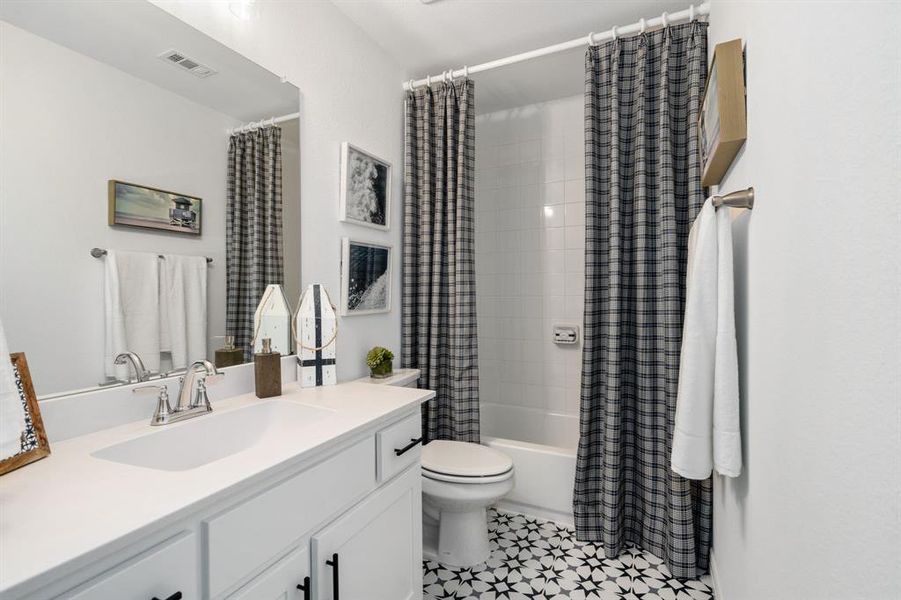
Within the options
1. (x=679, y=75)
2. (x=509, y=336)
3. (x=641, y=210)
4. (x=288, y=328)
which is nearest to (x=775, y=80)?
(x=641, y=210)

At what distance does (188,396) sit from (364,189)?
4.08 feet

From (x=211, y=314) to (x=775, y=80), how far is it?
5.37ft

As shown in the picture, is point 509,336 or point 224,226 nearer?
point 224,226

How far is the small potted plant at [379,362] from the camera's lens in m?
2.08

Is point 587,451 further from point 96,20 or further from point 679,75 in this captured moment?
point 96,20

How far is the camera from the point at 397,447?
1372 millimetres

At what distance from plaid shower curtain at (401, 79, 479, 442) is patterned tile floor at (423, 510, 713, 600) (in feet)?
1.93

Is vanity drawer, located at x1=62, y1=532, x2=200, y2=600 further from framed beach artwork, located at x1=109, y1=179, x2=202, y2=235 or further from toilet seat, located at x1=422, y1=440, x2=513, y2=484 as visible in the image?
toilet seat, located at x1=422, y1=440, x2=513, y2=484

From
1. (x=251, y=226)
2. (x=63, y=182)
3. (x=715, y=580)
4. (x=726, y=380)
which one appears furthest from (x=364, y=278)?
(x=715, y=580)

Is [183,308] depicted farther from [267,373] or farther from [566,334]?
[566,334]

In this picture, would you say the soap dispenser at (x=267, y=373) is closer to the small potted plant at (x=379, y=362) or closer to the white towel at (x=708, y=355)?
the small potted plant at (x=379, y=362)

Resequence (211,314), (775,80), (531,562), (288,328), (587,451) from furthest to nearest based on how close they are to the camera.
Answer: (587,451) → (531,562) → (288,328) → (211,314) → (775,80)

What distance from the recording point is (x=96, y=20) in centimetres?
112

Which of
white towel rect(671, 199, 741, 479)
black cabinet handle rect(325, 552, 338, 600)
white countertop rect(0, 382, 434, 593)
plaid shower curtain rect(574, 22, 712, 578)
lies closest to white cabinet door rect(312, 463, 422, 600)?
black cabinet handle rect(325, 552, 338, 600)
